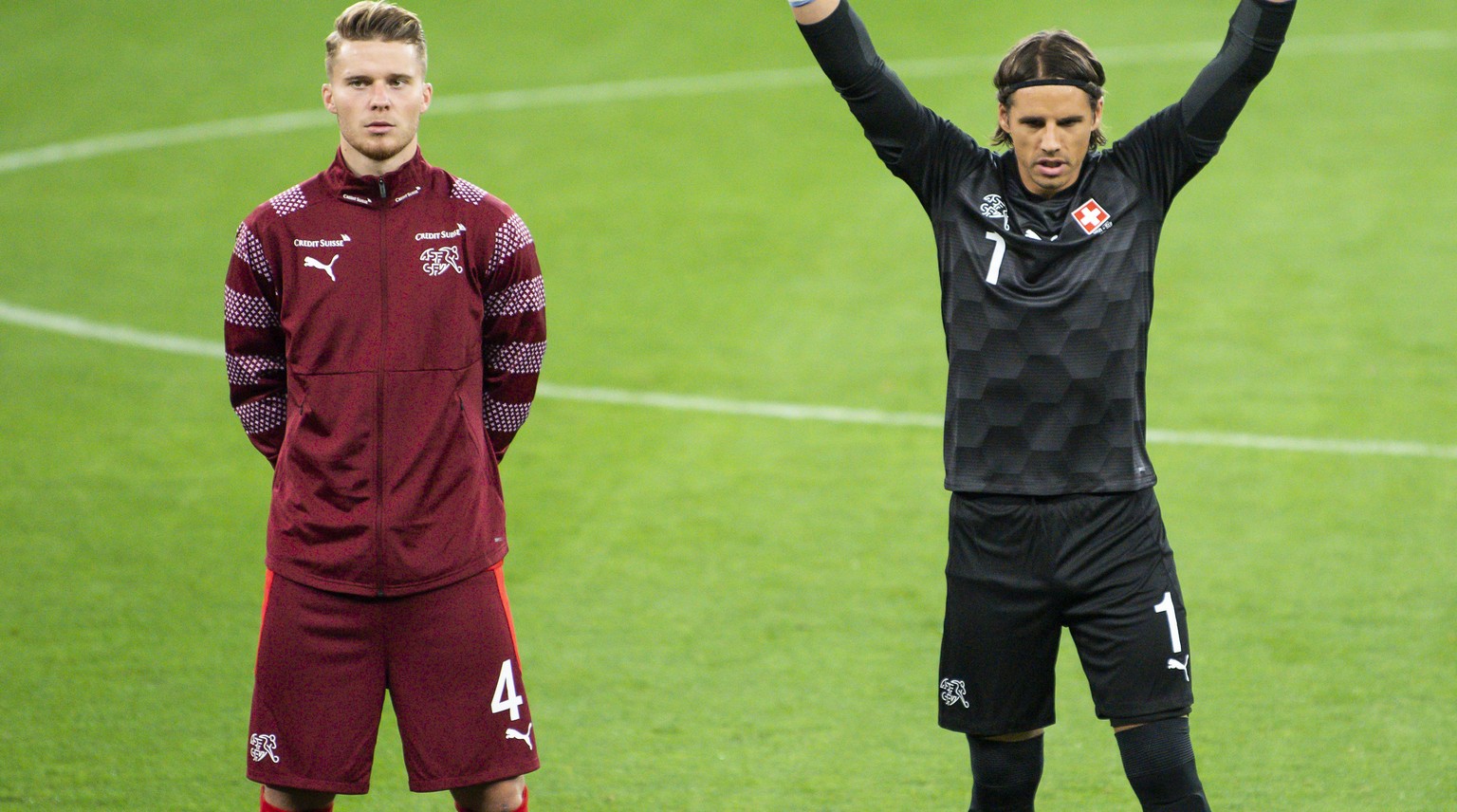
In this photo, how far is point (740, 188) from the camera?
1130cm

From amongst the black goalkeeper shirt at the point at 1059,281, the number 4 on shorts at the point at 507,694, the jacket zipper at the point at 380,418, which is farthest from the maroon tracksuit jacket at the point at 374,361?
the black goalkeeper shirt at the point at 1059,281

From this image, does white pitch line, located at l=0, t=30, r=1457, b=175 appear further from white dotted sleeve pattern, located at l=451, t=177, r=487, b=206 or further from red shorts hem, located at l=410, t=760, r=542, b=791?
red shorts hem, located at l=410, t=760, r=542, b=791

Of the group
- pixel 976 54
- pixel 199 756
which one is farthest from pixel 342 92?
pixel 976 54

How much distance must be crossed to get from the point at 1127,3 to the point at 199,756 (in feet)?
39.2

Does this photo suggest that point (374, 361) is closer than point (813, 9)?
Yes

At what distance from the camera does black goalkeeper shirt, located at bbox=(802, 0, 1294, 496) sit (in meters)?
3.55

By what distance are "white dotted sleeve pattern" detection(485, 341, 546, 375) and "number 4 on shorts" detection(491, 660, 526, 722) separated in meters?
0.65

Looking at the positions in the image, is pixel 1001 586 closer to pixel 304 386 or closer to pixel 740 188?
pixel 304 386

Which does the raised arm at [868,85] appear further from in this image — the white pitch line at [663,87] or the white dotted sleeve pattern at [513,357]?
the white pitch line at [663,87]

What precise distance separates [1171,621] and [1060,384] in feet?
1.83

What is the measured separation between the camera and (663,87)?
13375 millimetres

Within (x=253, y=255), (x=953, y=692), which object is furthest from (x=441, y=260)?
(x=953, y=692)

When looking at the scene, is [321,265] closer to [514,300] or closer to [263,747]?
[514,300]

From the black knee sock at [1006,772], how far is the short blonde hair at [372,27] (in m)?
1.94
